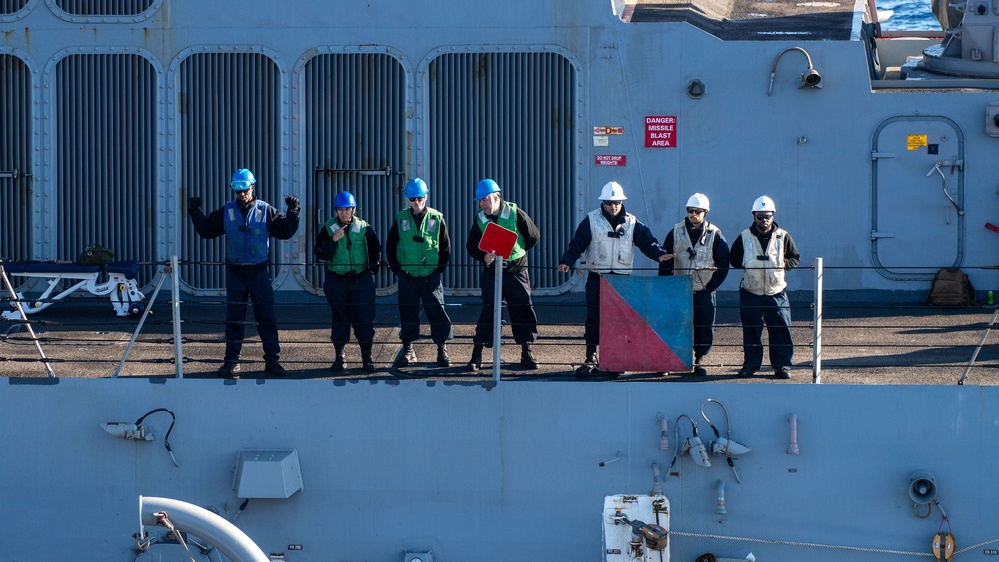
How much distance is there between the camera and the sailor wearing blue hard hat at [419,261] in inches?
340

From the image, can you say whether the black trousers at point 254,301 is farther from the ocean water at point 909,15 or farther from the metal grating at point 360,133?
the ocean water at point 909,15

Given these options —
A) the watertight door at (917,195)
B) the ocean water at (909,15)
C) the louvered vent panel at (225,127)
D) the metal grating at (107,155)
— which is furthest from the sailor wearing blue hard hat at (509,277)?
the ocean water at (909,15)

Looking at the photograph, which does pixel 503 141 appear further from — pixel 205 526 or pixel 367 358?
pixel 205 526

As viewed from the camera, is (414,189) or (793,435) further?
(414,189)

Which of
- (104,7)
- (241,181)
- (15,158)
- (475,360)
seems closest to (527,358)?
(475,360)

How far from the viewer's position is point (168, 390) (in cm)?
796

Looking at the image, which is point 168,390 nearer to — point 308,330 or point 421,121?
point 308,330

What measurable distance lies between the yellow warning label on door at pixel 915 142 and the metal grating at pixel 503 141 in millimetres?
2632

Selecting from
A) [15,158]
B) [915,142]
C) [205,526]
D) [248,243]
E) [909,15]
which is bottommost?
[205,526]

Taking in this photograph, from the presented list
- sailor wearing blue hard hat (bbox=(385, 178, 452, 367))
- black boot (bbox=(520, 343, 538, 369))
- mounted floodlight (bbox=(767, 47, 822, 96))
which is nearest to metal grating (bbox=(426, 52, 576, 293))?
mounted floodlight (bbox=(767, 47, 822, 96))

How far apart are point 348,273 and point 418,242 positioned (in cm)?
51

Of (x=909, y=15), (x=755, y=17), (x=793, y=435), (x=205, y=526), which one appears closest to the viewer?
(x=205, y=526)

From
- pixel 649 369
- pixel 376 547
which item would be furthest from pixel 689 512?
pixel 376 547

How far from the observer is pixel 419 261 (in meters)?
8.68
